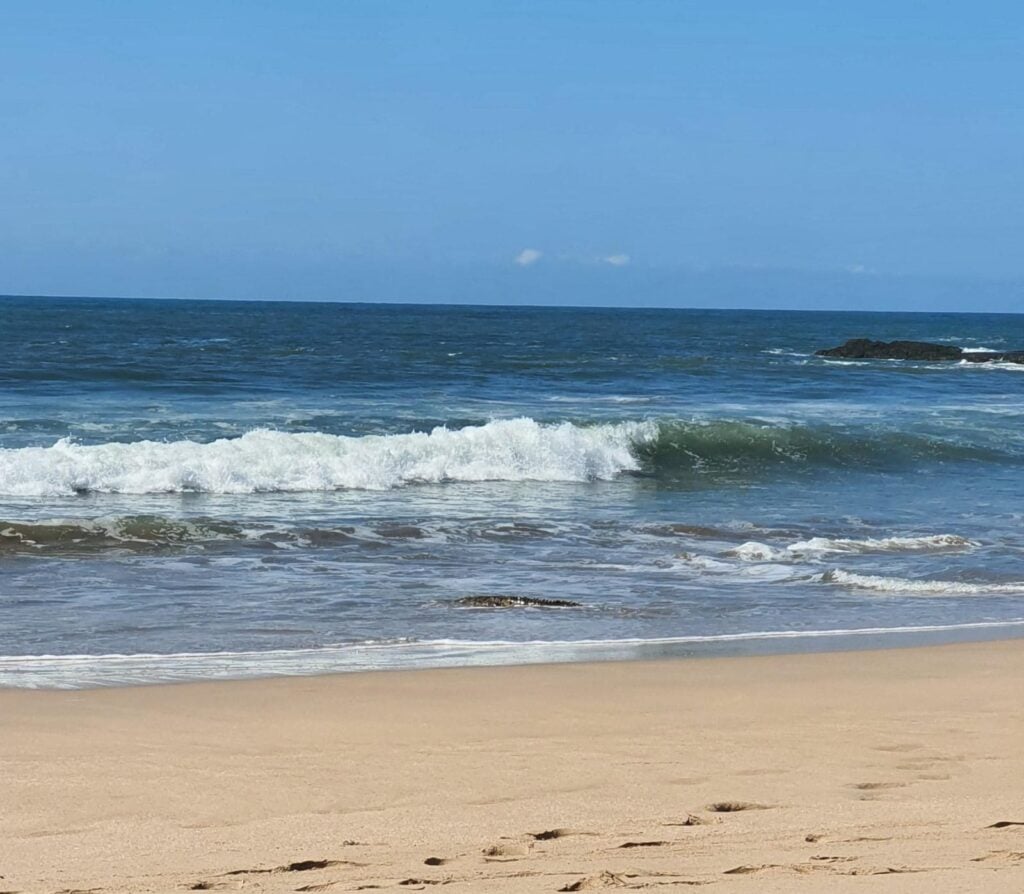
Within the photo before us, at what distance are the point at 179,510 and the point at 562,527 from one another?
13.9 ft

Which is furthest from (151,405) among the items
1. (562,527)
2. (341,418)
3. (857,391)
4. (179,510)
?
(857,391)

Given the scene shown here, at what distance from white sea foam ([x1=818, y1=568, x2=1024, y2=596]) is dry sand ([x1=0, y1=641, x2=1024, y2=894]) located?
10.4 ft

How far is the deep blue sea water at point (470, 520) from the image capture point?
29.1ft

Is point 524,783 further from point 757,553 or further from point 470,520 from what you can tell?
point 470,520

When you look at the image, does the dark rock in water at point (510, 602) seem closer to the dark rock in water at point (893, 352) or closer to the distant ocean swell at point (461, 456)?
the distant ocean swell at point (461, 456)

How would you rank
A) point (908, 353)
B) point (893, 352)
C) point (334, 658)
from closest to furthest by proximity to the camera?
point (334, 658) < point (908, 353) < point (893, 352)

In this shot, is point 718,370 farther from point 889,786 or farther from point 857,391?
point 889,786

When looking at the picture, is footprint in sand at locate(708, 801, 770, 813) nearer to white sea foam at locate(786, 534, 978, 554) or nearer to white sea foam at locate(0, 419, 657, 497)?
white sea foam at locate(786, 534, 978, 554)

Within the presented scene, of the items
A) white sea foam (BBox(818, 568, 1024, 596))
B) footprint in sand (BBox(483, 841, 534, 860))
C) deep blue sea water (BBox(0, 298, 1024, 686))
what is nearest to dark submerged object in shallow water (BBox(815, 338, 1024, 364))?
deep blue sea water (BBox(0, 298, 1024, 686))

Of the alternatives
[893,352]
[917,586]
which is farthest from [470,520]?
[893,352]

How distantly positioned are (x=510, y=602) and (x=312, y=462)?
28.3 feet

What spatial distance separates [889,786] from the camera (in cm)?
518

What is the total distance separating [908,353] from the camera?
51531 mm

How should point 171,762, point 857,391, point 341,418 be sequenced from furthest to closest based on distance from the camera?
point 857,391
point 341,418
point 171,762
